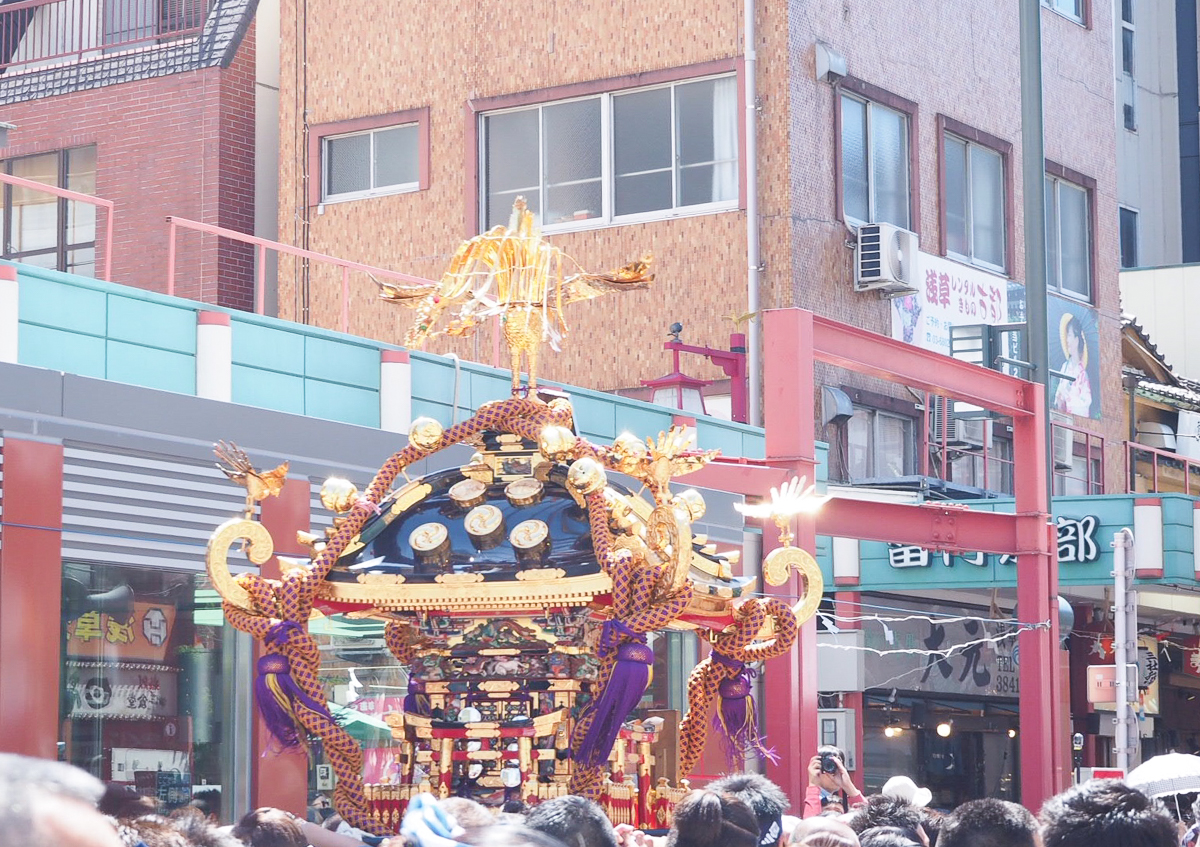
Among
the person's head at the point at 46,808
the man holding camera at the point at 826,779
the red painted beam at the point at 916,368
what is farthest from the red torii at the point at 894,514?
the person's head at the point at 46,808

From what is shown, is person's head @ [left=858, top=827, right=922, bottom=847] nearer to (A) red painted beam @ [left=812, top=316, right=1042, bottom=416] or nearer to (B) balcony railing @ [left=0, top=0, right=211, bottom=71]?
(A) red painted beam @ [left=812, top=316, right=1042, bottom=416]

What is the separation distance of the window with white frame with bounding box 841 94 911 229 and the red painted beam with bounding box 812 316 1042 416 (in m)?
5.15

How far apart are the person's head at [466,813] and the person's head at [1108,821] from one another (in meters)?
1.38

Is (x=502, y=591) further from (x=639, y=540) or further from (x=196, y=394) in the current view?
(x=196, y=394)

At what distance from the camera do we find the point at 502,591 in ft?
32.2

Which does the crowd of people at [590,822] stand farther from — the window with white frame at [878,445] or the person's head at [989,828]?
the window with white frame at [878,445]

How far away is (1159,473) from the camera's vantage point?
3133cm

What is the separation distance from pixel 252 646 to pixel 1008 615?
1643 centimetres

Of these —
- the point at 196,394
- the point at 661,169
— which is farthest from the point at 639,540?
the point at 661,169

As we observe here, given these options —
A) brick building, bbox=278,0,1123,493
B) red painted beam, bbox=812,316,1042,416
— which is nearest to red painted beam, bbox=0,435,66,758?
red painted beam, bbox=812,316,1042,416

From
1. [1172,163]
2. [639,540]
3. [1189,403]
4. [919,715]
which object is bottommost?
[919,715]

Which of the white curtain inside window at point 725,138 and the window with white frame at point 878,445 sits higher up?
the white curtain inside window at point 725,138

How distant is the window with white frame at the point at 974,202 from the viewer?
85.3 feet

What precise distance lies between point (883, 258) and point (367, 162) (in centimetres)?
695
